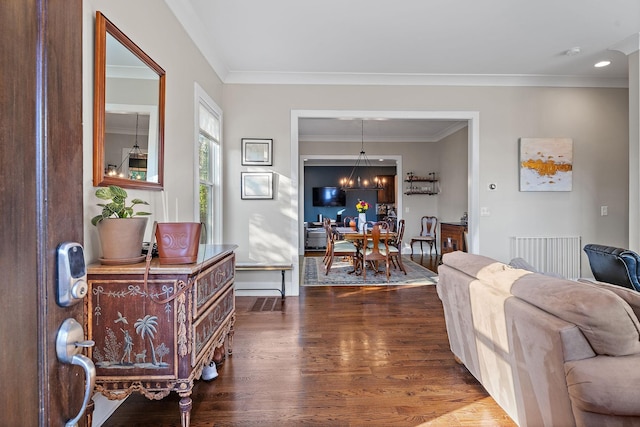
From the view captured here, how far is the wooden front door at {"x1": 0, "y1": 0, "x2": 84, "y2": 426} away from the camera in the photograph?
0.49m

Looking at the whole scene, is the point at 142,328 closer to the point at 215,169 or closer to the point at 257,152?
the point at 215,169

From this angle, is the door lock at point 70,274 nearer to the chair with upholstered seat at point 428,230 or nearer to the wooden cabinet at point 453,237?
the wooden cabinet at point 453,237

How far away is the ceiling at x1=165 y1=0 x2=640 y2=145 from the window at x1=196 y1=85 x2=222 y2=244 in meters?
0.56

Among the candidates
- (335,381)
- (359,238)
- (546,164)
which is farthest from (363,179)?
(335,381)

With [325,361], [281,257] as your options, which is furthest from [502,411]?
[281,257]

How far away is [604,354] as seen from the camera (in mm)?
1244

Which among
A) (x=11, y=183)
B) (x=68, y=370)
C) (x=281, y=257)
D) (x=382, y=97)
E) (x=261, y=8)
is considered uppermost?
(x=261, y=8)

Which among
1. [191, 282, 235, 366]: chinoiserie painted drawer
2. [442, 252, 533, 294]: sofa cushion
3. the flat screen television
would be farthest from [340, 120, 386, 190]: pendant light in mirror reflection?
[191, 282, 235, 366]: chinoiserie painted drawer

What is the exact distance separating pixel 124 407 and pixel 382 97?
4.26 metres

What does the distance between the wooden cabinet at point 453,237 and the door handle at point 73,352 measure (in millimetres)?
6129

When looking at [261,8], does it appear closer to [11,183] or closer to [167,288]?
[167,288]

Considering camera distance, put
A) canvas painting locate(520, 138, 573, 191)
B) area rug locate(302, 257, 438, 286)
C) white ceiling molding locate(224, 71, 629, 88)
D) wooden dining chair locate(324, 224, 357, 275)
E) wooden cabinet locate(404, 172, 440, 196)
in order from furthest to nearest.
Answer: wooden cabinet locate(404, 172, 440, 196)
wooden dining chair locate(324, 224, 357, 275)
area rug locate(302, 257, 438, 286)
canvas painting locate(520, 138, 573, 191)
white ceiling molding locate(224, 71, 629, 88)

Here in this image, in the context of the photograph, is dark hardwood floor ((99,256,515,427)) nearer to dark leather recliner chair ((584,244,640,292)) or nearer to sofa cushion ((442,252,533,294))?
sofa cushion ((442,252,533,294))

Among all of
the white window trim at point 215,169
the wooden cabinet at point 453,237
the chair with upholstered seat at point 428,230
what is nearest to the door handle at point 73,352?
the white window trim at point 215,169
